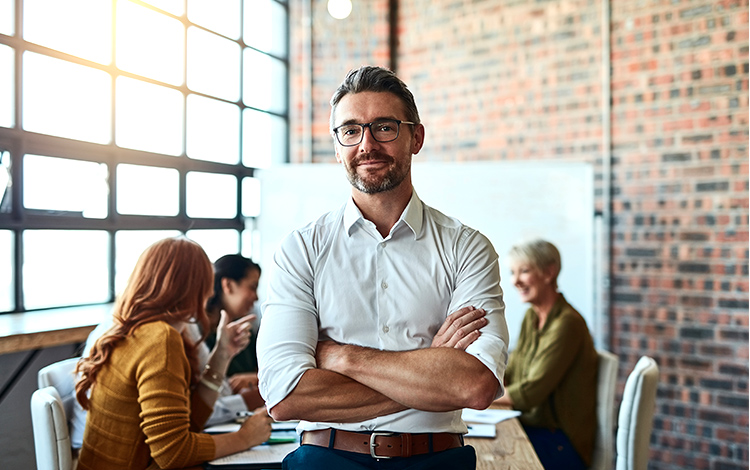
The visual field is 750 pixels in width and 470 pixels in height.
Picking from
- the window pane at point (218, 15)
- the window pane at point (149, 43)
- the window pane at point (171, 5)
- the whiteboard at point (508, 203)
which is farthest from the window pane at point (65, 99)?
the whiteboard at point (508, 203)

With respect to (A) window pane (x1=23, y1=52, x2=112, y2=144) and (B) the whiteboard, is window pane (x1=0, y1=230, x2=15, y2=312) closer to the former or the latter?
(A) window pane (x1=23, y1=52, x2=112, y2=144)

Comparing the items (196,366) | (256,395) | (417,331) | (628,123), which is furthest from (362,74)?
(628,123)

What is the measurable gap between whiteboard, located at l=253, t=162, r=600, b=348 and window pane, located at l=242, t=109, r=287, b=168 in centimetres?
57

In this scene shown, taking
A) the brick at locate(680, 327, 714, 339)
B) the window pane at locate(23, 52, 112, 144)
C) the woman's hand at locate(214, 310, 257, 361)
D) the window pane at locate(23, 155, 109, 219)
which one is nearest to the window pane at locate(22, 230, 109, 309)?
the window pane at locate(23, 155, 109, 219)

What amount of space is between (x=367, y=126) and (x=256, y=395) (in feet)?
4.52

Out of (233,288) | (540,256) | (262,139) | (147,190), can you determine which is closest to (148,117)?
(147,190)

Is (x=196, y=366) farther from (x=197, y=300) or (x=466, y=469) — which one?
(x=466, y=469)

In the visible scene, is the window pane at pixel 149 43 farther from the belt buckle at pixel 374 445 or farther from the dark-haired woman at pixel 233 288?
the belt buckle at pixel 374 445

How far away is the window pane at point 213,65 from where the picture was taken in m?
4.45

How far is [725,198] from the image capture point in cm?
388

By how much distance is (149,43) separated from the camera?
13.4 ft

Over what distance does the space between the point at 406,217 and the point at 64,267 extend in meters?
2.67

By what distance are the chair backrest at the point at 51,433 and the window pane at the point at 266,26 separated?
358 centimetres

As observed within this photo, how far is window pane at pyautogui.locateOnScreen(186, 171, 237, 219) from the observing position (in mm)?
4441
